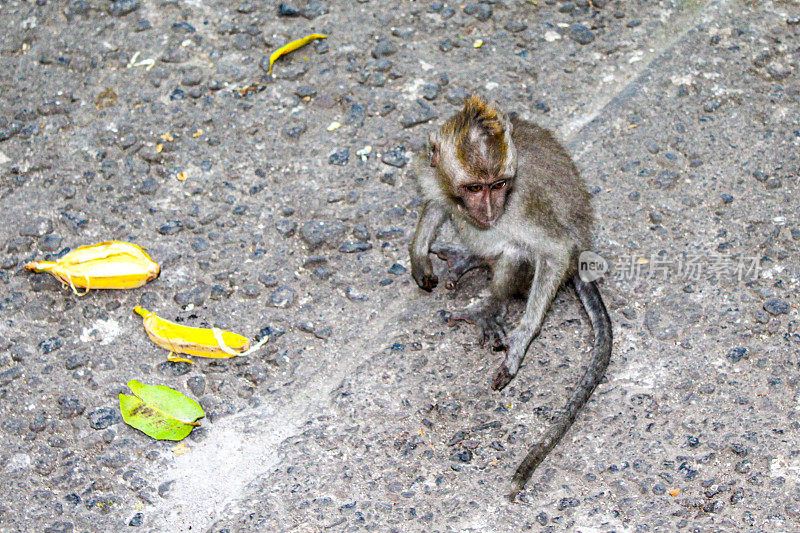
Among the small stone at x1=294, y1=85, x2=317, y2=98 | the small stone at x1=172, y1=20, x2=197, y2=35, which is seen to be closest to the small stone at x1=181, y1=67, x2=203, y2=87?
the small stone at x1=172, y1=20, x2=197, y2=35

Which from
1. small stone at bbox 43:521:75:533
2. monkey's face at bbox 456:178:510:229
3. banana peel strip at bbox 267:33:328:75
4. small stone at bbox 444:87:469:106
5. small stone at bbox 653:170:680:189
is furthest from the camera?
banana peel strip at bbox 267:33:328:75

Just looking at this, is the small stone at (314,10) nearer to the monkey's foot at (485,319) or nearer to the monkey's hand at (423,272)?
the monkey's hand at (423,272)

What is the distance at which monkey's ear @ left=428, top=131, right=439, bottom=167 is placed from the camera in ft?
12.2

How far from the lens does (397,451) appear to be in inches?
130

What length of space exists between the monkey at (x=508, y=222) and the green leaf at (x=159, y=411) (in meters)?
1.19

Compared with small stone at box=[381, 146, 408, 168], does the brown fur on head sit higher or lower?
higher

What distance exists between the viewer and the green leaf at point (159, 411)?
3.39 metres

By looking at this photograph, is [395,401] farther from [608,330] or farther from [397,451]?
[608,330]

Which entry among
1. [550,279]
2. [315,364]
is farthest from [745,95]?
[315,364]

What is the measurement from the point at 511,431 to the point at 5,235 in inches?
103

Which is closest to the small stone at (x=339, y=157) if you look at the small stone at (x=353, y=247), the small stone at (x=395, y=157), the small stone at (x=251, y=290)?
the small stone at (x=395, y=157)

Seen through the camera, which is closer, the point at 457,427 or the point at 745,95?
the point at 457,427

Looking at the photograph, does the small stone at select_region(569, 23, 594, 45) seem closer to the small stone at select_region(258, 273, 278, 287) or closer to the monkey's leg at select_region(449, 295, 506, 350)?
the monkey's leg at select_region(449, 295, 506, 350)

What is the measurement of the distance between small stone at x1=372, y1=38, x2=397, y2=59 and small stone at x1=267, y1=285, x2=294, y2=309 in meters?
1.71
